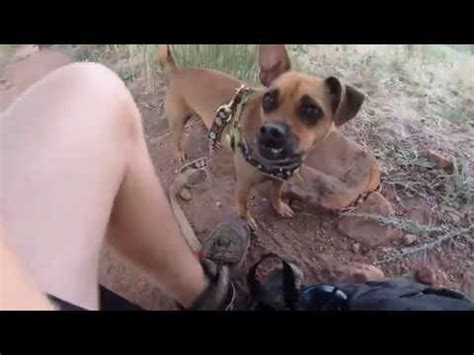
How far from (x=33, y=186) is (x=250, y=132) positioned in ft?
0.93

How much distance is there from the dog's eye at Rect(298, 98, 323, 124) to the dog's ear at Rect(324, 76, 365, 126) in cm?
3

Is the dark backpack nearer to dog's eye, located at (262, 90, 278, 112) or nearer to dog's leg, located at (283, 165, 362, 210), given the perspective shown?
dog's leg, located at (283, 165, 362, 210)

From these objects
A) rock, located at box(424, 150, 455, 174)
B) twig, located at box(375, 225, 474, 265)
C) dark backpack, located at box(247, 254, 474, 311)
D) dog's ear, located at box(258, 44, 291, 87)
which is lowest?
dark backpack, located at box(247, 254, 474, 311)

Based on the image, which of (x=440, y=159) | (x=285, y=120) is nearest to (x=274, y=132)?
(x=285, y=120)

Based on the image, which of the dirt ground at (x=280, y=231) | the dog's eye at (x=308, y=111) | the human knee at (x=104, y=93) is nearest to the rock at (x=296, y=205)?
the dirt ground at (x=280, y=231)

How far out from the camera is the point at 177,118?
1.03 metres

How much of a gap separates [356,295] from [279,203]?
0.55ft

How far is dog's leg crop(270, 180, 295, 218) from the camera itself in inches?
40.6

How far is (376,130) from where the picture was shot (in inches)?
40.2

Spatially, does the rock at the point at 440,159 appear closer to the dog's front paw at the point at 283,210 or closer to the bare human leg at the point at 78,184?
the dog's front paw at the point at 283,210

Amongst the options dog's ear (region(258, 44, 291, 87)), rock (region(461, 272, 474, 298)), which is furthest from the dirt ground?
dog's ear (region(258, 44, 291, 87))
